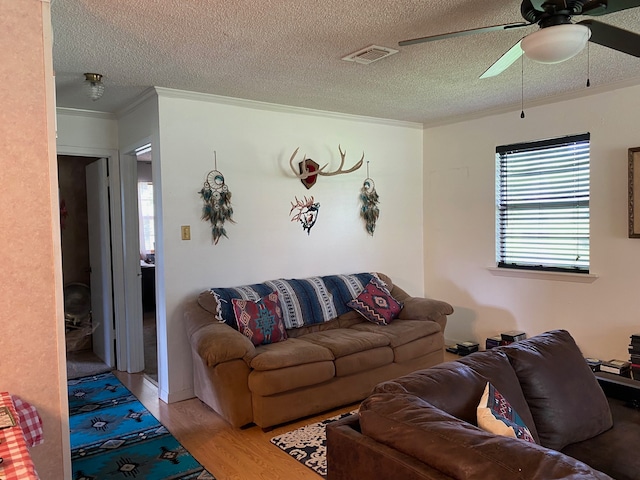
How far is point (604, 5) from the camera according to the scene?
1.86 meters

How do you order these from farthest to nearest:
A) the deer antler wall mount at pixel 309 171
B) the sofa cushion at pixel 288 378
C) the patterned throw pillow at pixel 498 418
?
1. the deer antler wall mount at pixel 309 171
2. the sofa cushion at pixel 288 378
3. the patterned throw pillow at pixel 498 418

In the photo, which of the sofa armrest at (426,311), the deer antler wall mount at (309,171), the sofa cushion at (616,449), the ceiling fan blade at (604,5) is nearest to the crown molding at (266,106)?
the deer antler wall mount at (309,171)

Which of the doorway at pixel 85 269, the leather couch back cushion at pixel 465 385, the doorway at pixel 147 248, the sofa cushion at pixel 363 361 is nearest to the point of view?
the leather couch back cushion at pixel 465 385

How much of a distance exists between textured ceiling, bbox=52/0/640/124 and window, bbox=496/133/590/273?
48 cm

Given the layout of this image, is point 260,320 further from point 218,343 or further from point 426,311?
point 426,311

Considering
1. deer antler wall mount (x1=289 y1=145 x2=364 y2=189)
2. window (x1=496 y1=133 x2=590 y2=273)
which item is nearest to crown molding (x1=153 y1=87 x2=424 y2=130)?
deer antler wall mount (x1=289 y1=145 x2=364 y2=189)

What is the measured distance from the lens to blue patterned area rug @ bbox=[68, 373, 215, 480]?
272cm

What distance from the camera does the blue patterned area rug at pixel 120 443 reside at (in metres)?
2.72

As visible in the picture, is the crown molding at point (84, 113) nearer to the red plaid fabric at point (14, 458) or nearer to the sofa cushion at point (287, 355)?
the sofa cushion at point (287, 355)

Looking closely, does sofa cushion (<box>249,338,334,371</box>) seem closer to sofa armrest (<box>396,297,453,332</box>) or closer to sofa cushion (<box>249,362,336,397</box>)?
sofa cushion (<box>249,362,336,397</box>)

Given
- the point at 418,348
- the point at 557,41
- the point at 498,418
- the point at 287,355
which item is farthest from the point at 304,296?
the point at 557,41

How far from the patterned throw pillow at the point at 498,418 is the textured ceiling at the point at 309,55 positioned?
5.76ft

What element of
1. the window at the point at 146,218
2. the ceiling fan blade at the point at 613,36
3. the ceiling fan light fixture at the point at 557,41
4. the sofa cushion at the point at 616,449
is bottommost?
the sofa cushion at the point at 616,449

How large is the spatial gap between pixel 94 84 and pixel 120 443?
237cm
